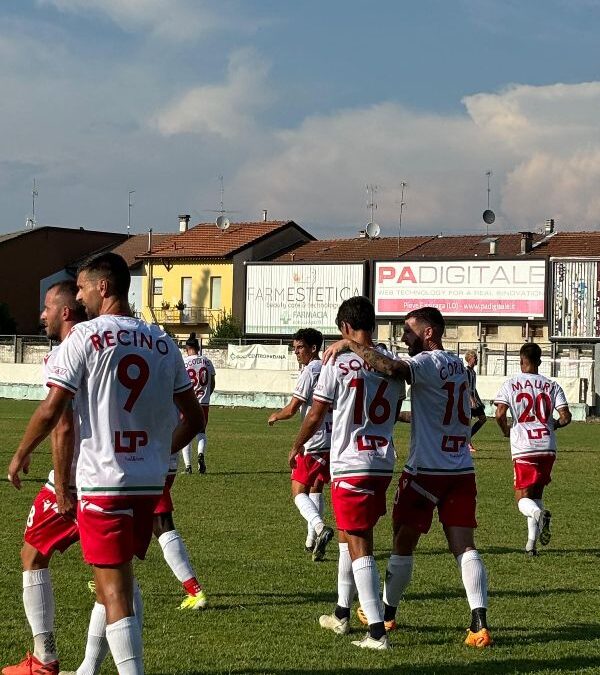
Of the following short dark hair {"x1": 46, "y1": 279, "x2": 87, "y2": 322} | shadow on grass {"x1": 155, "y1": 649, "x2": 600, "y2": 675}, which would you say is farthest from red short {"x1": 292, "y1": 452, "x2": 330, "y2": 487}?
short dark hair {"x1": 46, "y1": 279, "x2": 87, "y2": 322}

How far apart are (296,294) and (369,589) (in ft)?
208

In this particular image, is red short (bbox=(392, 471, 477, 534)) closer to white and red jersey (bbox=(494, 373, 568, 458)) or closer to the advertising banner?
white and red jersey (bbox=(494, 373, 568, 458))

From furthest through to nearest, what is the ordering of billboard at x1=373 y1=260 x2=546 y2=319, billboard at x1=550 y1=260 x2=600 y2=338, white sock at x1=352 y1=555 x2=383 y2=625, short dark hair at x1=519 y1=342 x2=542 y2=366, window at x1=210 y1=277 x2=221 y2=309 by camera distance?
window at x1=210 y1=277 x2=221 y2=309 → billboard at x1=373 y1=260 x2=546 y2=319 → billboard at x1=550 y1=260 x2=600 y2=338 → short dark hair at x1=519 y1=342 x2=542 y2=366 → white sock at x1=352 y1=555 x2=383 y2=625

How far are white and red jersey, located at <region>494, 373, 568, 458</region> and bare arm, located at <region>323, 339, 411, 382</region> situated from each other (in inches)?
182

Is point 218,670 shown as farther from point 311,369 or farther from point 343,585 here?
point 311,369

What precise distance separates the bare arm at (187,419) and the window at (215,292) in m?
69.1

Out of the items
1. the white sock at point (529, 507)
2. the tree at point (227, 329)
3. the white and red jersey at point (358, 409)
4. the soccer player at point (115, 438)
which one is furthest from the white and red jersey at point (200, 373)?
the tree at point (227, 329)

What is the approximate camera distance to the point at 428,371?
26.1 feet

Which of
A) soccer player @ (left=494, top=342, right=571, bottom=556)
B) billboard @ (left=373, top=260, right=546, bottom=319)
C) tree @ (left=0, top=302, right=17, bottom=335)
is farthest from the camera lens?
tree @ (left=0, top=302, right=17, bottom=335)

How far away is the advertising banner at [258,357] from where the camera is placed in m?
49.2

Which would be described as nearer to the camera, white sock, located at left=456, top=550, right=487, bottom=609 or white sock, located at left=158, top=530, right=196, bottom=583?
white sock, located at left=456, top=550, right=487, bottom=609

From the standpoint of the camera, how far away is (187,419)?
Answer: 6484 mm

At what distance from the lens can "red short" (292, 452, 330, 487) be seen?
38.7ft

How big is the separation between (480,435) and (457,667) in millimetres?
26107
